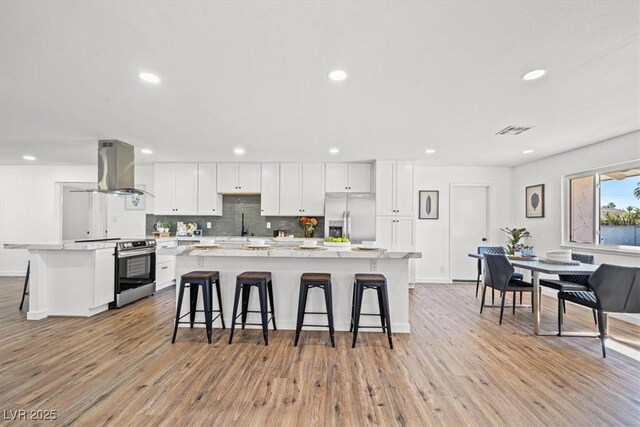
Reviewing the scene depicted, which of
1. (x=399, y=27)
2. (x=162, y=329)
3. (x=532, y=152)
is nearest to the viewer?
(x=399, y=27)

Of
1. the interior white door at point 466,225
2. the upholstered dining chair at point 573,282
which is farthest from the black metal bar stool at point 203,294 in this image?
the interior white door at point 466,225

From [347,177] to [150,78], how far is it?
384 cm

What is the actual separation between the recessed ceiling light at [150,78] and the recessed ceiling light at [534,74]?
2.83 m

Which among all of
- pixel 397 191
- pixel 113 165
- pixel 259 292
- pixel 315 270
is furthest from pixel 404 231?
pixel 113 165

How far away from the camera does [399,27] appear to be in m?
1.67

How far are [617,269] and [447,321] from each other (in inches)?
66.7

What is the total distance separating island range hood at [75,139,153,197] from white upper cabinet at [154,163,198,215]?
139cm

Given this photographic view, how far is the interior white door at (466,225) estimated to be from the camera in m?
5.97

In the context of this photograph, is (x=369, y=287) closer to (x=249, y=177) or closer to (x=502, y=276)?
(x=502, y=276)

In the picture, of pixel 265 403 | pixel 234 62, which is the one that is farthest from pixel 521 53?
pixel 265 403

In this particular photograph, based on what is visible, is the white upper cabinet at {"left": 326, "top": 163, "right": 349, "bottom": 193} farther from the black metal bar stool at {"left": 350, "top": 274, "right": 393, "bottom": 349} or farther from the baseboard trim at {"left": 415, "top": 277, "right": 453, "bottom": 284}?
the black metal bar stool at {"left": 350, "top": 274, "right": 393, "bottom": 349}

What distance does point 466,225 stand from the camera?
601 centimetres

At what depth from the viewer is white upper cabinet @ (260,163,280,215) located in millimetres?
5695

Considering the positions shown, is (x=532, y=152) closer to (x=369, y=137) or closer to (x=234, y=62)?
(x=369, y=137)
